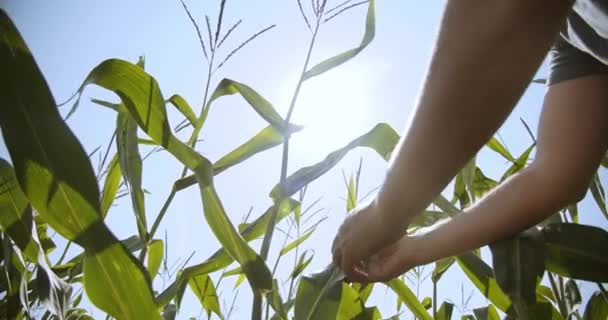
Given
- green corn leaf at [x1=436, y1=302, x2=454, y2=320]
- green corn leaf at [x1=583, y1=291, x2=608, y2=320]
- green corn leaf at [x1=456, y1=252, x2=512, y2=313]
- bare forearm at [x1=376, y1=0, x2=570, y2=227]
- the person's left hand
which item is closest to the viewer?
bare forearm at [x1=376, y1=0, x2=570, y2=227]

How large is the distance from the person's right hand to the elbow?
20cm

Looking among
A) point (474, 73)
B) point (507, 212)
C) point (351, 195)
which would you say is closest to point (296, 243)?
point (351, 195)

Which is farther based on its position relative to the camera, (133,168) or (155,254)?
(155,254)

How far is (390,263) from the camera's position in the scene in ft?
2.23

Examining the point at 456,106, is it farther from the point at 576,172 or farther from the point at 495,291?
the point at 495,291

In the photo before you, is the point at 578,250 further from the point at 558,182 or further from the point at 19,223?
the point at 19,223

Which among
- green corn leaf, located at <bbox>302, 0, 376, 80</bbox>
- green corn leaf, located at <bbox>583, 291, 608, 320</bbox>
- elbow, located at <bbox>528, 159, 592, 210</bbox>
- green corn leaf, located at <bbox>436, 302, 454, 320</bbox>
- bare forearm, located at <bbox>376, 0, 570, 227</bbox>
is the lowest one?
green corn leaf, located at <bbox>436, 302, 454, 320</bbox>

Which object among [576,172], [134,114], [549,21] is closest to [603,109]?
[576,172]

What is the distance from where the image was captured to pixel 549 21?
0.31 metres

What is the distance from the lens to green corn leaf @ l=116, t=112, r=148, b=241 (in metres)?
0.62

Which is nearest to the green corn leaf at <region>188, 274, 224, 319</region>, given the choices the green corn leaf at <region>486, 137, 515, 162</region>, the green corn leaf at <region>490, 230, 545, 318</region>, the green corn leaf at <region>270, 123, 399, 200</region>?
the green corn leaf at <region>270, 123, 399, 200</region>

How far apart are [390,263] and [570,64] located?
42 centimetres

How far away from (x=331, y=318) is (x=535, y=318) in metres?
0.33

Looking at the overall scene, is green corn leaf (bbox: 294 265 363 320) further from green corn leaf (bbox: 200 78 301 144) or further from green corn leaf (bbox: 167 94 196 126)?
green corn leaf (bbox: 167 94 196 126)
